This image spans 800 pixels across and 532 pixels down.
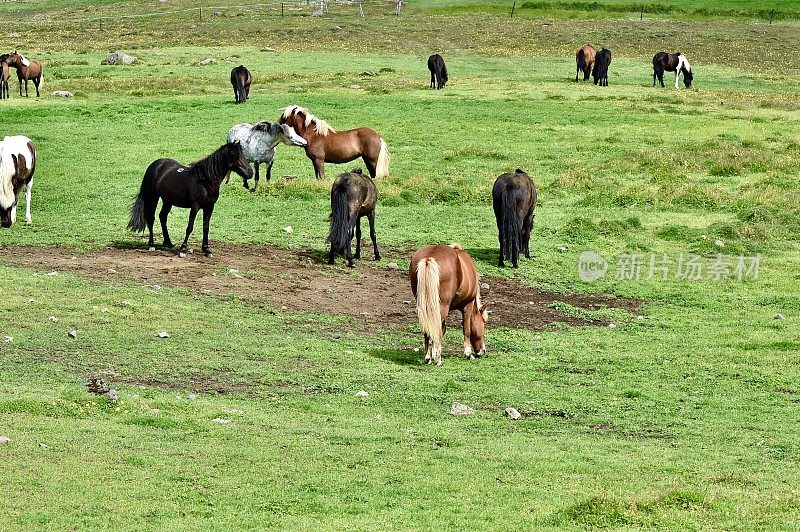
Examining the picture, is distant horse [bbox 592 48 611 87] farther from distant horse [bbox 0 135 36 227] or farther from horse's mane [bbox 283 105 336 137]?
distant horse [bbox 0 135 36 227]

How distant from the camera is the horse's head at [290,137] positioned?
987 inches

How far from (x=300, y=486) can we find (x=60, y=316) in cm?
685

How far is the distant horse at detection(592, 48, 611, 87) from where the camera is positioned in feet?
149

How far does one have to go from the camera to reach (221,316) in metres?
15.7

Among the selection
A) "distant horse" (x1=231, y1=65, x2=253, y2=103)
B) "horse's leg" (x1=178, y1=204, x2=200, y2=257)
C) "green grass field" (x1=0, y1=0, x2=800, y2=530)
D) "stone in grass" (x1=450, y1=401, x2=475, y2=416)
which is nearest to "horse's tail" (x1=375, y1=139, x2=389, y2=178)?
"green grass field" (x1=0, y1=0, x2=800, y2=530)

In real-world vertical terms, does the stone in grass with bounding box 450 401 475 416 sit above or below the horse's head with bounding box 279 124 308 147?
below

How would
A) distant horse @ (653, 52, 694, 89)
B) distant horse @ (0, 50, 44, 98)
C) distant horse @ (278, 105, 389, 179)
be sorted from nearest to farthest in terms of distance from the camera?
distant horse @ (278, 105, 389, 179), distant horse @ (0, 50, 44, 98), distant horse @ (653, 52, 694, 89)

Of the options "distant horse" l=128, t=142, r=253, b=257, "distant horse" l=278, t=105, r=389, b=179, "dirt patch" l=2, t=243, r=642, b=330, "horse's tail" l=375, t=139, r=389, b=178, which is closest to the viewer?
"dirt patch" l=2, t=243, r=642, b=330

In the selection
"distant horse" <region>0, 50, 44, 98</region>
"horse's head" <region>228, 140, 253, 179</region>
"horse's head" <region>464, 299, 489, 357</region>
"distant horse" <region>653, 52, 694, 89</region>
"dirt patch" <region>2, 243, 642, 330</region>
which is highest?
"distant horse" <region>653, 52, 694, 89</region>

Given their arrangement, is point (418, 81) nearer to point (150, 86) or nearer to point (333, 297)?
point (150, 86)

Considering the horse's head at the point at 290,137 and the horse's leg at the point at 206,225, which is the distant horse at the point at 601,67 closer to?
the horse's head at the point at 290,137

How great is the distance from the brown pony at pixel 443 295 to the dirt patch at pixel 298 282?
2.02 metres

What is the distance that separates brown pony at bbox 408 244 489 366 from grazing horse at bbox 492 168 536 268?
5426mm

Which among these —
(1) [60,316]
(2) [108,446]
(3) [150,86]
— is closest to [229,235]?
(1) [60,316]
